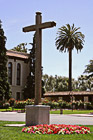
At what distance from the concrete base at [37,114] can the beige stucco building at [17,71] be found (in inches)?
1663

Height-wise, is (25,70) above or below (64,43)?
below

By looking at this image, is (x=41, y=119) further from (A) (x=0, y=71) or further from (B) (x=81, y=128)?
(A) (x=0, y=71)

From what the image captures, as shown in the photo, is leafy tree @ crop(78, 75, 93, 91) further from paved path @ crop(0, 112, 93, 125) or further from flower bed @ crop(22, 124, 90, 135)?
flower bed @ crop(22, 124, 90, 135)

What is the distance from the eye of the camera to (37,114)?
12.6 m

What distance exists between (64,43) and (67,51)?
6.66 feet

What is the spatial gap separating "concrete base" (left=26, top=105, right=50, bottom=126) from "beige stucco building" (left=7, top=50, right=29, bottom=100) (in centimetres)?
4224

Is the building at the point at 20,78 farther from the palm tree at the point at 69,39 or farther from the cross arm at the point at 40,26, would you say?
the cross arm at the point at 40,26

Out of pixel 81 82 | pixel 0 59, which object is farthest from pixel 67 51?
pixel 81 82

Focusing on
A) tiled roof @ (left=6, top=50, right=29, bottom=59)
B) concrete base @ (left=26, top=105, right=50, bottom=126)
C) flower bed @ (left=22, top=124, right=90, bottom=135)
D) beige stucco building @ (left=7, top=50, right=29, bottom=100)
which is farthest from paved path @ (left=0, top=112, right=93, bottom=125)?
tiled roof @ (left=6, top=50, right=29, bottom=59)

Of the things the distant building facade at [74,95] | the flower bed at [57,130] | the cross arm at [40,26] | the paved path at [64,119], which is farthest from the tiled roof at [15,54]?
the flower bed at [57,130]

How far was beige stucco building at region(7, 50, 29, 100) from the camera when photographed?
182ft

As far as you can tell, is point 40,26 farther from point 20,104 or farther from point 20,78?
point 20,78

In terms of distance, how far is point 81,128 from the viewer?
Answer: 35.8 feet

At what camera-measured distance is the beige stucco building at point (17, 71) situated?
5541 cm
